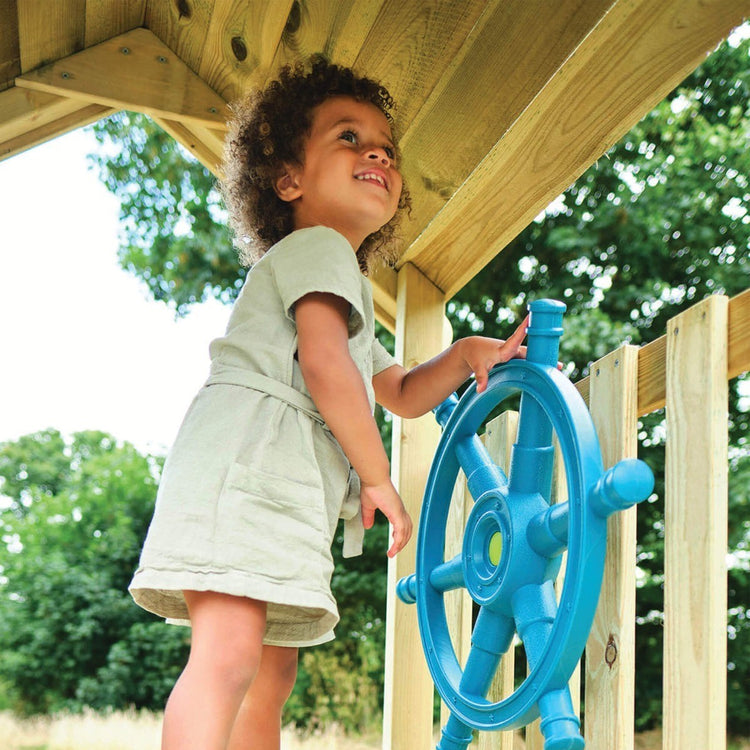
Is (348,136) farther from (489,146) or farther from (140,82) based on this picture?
(140,82)

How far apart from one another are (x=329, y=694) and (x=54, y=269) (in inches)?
224

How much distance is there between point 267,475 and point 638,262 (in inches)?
223

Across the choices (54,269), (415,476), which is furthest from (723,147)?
(54,269)

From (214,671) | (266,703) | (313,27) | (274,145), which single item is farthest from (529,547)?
(313,27)

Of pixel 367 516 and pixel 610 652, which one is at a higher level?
pixel 367 516

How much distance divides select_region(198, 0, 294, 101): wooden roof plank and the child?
1.58 ft

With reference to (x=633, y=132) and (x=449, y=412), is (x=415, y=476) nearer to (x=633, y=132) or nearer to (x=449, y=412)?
(x=449, y=412)

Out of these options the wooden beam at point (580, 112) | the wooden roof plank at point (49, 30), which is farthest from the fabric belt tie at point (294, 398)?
the wooden roof plank at point (49, 30)

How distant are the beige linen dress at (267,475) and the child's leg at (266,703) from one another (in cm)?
10

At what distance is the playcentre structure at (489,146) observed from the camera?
103cm

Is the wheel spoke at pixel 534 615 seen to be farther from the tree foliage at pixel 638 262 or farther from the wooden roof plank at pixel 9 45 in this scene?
the tree foliage at pixel 638 262

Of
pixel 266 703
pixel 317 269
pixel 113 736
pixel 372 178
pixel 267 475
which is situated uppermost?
pixel 372 178

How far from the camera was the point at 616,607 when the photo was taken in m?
1.19

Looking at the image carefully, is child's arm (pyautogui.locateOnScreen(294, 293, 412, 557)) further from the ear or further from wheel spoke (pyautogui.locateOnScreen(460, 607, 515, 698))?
the ear
